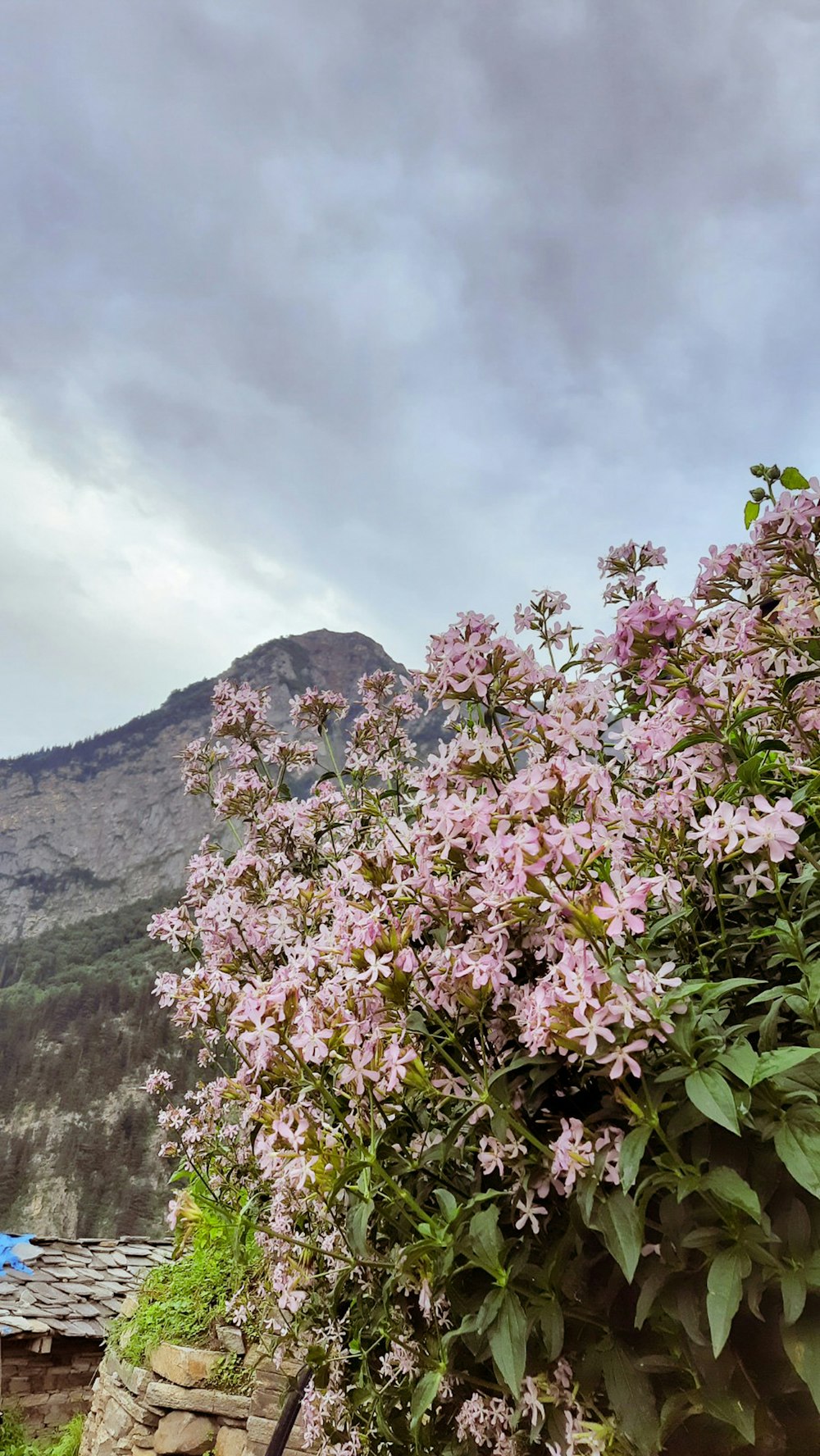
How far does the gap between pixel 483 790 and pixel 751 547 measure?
584mm

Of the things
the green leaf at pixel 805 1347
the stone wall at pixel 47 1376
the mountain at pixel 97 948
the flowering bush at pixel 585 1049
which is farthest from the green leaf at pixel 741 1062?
the stone wall at pixel 47 1376

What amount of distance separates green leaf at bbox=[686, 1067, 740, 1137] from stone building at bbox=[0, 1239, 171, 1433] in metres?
14.8

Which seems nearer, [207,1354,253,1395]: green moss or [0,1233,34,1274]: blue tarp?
[207,1354,253,1395]: green moss

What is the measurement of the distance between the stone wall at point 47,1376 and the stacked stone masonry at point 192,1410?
Result: 1014 centimetres

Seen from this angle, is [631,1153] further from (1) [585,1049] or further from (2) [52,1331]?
(2) [52,1331]

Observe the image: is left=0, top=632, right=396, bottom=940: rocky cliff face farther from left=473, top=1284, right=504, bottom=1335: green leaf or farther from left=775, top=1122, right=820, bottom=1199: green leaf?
left=775, top=1122, right=820, bottom=1199: green leaf

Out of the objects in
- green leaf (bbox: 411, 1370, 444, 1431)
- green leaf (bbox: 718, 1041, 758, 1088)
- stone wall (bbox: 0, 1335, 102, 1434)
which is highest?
green leaf (bbox: 718, 1041, 758, 1088)

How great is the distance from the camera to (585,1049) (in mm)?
997

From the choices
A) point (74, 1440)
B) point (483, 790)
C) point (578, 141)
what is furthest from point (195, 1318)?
point (74, 1440)

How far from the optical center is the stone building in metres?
13.2

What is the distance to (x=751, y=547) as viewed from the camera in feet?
4.70

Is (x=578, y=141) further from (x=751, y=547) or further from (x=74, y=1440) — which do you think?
(x=74, y=1440)

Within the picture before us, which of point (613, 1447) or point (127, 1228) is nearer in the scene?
point (613, 1447)

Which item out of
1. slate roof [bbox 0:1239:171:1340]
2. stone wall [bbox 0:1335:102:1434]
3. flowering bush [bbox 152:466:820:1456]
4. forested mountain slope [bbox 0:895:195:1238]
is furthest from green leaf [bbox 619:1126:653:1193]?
forested mountain slope [bbox 0:895:195:1238]
